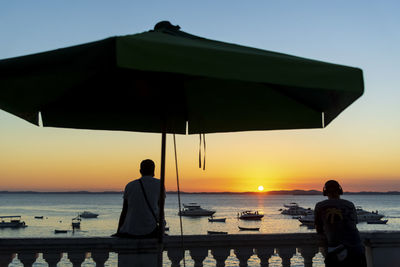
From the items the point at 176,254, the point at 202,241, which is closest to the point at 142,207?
the point at 176,254

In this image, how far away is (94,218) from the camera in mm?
106250

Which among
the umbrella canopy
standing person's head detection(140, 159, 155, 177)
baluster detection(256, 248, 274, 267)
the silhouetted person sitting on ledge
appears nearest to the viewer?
the umbrella canopy

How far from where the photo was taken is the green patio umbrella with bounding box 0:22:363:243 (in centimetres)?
277

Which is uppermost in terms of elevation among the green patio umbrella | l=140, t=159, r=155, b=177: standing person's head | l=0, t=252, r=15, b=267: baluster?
the green patio umbrella

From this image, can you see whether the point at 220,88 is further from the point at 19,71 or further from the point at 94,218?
the point at 94,218

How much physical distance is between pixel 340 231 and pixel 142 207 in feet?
7.58

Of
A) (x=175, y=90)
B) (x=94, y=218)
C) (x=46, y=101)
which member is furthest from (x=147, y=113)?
(x=94, y=218)

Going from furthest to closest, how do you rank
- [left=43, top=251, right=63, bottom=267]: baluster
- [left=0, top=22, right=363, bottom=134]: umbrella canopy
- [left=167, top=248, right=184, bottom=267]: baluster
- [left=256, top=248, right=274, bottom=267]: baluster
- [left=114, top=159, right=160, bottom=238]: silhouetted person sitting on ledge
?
[left=256, top=248, right=274, bottom=267]: baluster < [left=167, top=248, right=184, bottom=267]: baluster < [left=43, top=251, right=63, bottom=267]: baluster < [left=114, top=159, right=160, bottom=238]: silhouetted person sitting on ledge < [left=0, top=22, right=363, bottom=134]: umbrella canopy

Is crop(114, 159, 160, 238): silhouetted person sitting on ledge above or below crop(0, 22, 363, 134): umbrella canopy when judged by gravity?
below

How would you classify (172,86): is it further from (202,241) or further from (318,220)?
(318,220)

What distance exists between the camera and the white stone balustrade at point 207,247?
16.8ft

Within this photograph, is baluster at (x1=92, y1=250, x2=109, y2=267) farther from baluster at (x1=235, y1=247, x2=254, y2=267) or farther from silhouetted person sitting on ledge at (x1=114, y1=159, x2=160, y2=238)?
baluster at (x1=235, y1=247, x2=254, y2=267)

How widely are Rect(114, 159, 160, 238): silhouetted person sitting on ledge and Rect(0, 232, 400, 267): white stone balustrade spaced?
45 centimetres

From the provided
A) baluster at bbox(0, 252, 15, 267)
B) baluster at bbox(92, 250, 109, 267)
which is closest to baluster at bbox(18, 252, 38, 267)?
baluster at bbox(0, 252, 15, 267)
